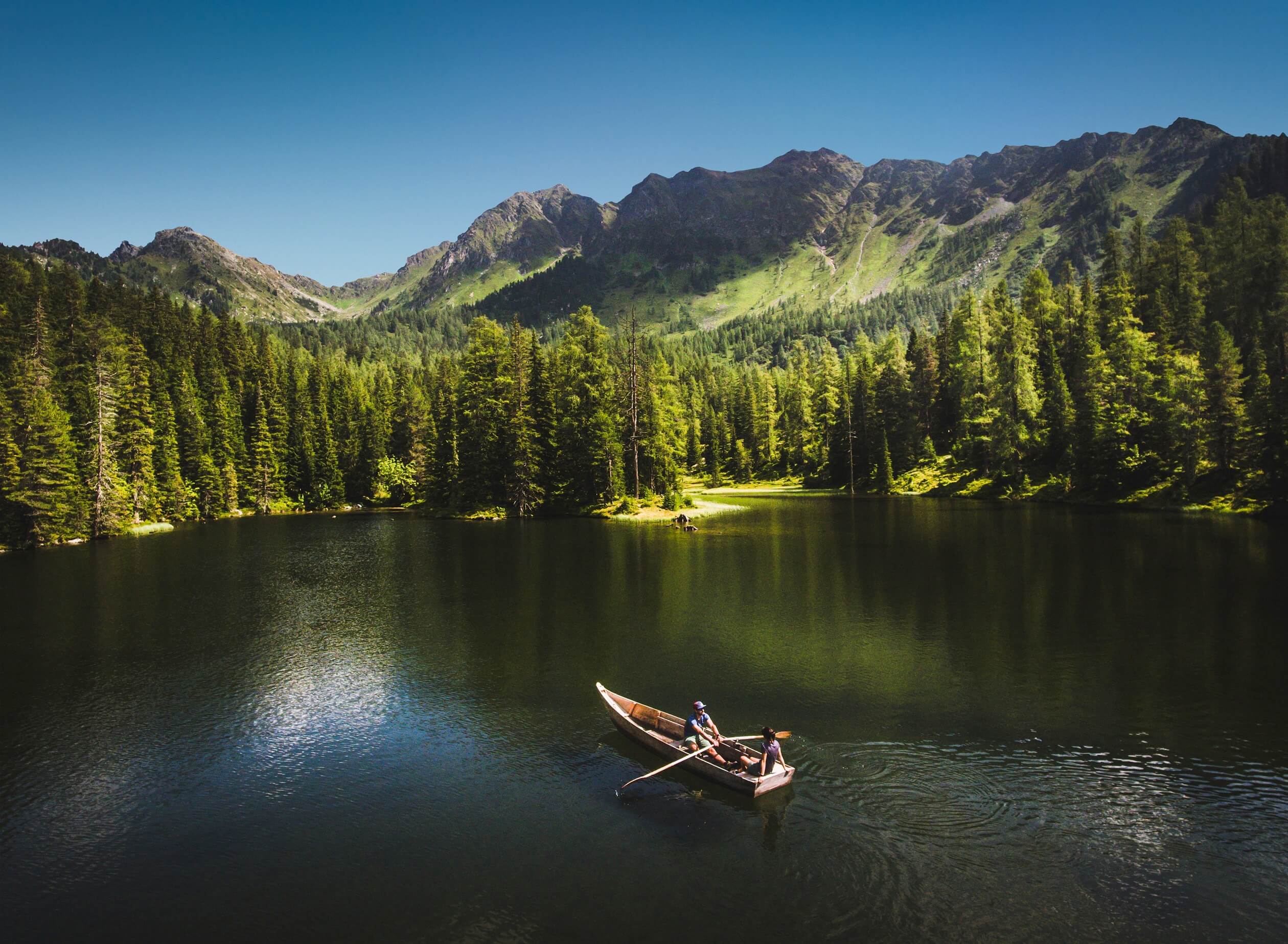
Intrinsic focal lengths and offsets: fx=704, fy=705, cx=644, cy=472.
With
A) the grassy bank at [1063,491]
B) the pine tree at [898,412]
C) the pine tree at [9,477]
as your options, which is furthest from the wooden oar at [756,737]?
the pine tree at [898,412]

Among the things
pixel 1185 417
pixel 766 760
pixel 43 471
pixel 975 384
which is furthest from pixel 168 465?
pixel 1185 417

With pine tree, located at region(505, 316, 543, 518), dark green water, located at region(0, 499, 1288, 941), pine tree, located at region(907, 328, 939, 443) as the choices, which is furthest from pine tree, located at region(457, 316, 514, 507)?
pine tree, located at region(907, 328, 939, 443)

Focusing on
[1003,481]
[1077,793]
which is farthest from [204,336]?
[1077,793]

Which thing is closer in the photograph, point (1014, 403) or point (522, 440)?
point (1014, 403)

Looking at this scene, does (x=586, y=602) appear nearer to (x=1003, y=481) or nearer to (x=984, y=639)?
(x=984, y=639)

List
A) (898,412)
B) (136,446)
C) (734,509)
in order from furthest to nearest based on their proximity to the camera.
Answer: (898,412) < (734,509) < (136,446)

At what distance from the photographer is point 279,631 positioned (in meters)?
39.9

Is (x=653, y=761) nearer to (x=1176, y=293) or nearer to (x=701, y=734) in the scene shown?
(x=701, y=734)

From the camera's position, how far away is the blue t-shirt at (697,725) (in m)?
22.3

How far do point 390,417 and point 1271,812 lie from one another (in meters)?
140

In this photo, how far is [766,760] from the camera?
67.8ft

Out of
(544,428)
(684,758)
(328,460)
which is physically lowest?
(684,758)

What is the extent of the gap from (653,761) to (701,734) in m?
2.11

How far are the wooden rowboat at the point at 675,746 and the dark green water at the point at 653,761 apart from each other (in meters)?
0.60
